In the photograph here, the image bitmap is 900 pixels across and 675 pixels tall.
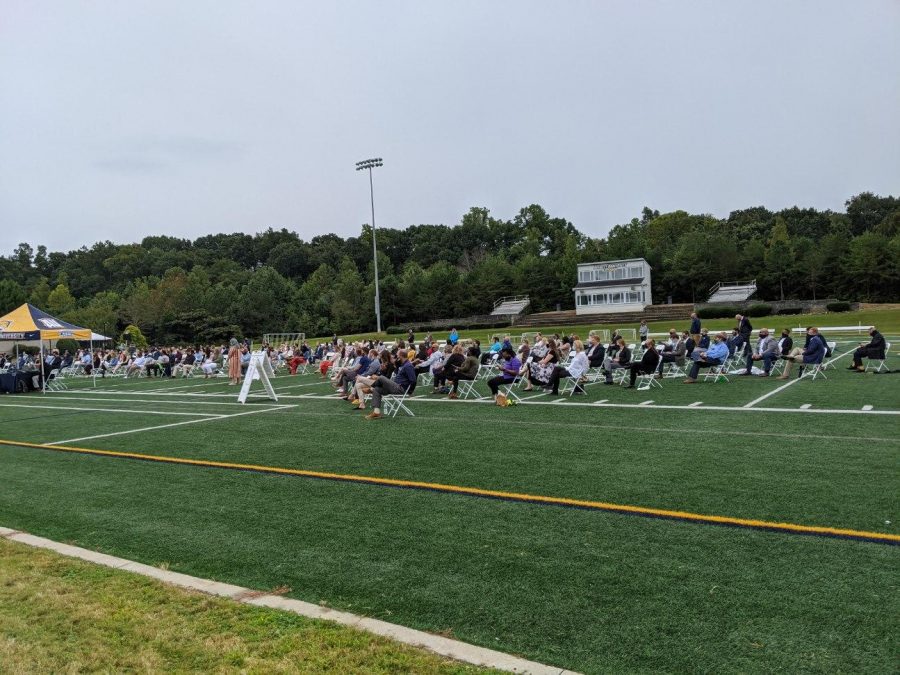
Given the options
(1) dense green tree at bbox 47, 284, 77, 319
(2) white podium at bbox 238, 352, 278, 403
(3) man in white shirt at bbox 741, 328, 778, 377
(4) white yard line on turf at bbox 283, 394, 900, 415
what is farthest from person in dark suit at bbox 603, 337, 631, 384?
(1) dense green tree at bbox 47, 284, 77, 319

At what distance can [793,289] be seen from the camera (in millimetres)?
62375

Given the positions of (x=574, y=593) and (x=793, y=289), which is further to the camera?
(x=793, y=289)

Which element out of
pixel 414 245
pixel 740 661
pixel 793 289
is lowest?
pixel 740 661

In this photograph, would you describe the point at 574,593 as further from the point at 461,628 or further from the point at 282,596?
the point at 282,596

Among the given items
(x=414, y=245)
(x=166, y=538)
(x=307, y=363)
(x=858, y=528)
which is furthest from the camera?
(x=414, y=245)

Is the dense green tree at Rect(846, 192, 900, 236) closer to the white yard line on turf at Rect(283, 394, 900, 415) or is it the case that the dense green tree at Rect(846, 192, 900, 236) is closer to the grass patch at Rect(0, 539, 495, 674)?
the white yard line on turf at Rect(283, 394, 900, 415)

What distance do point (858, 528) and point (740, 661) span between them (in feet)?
8.80

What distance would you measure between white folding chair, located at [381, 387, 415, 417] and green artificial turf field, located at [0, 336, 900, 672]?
2.49ft

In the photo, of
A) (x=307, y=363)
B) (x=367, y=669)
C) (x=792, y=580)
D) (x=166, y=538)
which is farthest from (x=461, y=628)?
→ (x=307, y=363)

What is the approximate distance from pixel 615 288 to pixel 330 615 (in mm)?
61536

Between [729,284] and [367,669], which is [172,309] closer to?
[729,284]

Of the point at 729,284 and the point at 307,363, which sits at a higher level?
the point at 729,284

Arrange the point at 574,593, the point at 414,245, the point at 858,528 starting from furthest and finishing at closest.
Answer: the point at 414,245, the point at 858,528, the point at 574,593

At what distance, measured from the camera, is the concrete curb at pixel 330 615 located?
342cm
